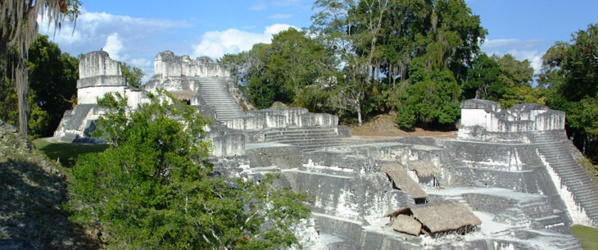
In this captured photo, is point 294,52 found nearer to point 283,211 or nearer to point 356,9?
point 356,9

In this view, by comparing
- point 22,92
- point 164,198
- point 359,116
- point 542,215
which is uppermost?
point 22,92

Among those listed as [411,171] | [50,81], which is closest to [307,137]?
[411,171]

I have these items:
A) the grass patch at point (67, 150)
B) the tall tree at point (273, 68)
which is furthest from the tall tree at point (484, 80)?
the grass patch at point (67, 150)

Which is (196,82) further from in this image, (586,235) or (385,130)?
(586,235)

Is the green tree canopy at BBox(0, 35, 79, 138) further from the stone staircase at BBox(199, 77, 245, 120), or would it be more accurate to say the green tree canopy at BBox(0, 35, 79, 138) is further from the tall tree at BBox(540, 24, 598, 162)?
the tall tree at BBox(540, 24, 598, 162)

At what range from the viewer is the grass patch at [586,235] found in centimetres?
1751

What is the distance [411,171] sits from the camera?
19.6m

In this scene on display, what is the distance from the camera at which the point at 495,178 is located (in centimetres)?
2134

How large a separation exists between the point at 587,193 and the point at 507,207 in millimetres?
6969

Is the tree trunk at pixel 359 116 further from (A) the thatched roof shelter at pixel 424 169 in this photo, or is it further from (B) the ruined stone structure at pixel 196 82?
(A) the thatched roof shelter at pixel 424 169

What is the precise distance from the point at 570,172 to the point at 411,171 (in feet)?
26.9

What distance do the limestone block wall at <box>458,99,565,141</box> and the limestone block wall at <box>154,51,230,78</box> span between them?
422 inches

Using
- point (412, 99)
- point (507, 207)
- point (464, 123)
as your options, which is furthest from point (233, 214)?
point (412, 99)

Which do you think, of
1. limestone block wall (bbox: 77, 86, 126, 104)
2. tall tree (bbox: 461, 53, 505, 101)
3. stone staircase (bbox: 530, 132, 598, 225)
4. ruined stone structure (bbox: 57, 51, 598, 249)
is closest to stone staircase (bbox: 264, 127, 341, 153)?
ruined stone structure (bbox: 57, 51, 598, 249)
